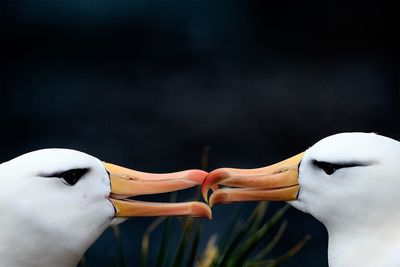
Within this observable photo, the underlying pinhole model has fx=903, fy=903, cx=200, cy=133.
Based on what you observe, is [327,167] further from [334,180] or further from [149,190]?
[149,190]

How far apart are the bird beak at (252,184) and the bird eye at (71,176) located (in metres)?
0.39

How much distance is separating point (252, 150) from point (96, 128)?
36.1 inches

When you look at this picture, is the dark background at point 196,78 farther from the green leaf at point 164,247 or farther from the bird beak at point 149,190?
the bird beak at point 149,190

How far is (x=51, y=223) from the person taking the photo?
2.62m

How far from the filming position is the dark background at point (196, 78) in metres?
5.25

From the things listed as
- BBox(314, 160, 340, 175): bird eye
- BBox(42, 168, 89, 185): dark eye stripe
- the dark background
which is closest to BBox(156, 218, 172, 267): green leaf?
BBox(42, 168, 89, 185): dark eye stripe

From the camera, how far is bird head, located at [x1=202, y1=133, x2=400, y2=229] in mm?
2578

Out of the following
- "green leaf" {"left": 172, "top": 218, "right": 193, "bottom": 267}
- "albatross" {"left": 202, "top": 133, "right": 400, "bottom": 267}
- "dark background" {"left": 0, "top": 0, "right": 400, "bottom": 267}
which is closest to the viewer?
"albatross" {"left": 202, "top": 133, "right": 400, "bottom": 267}

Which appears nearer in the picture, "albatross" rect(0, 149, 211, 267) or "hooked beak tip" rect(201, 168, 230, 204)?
"albatross" rect(0, 149, 211, 267)

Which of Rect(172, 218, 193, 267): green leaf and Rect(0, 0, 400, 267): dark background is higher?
Rect(0, 0, 400, 267): dark background

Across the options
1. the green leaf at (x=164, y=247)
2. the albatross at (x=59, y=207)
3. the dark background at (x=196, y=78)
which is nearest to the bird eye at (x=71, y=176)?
the albatross at (x=59, y=207)

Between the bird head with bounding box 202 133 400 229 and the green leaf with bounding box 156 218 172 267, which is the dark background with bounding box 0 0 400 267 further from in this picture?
the bird head with bounding box 202 133 400 229

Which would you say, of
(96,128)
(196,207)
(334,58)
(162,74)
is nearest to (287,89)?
(334,58)

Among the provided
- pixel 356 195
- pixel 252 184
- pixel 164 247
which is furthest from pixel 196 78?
pixel 356 195
